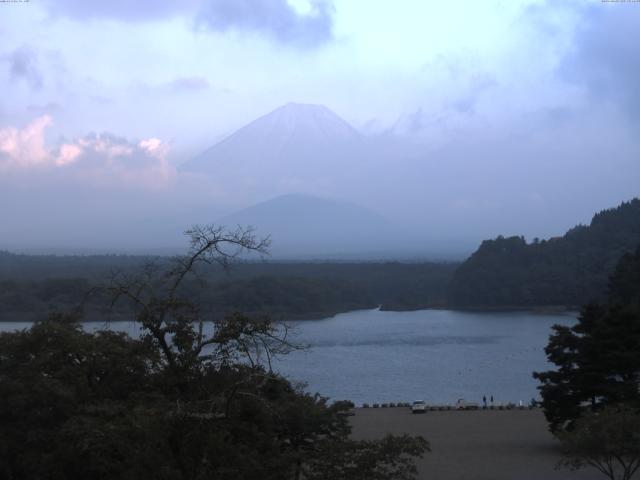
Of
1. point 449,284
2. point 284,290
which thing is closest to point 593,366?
point 284,290

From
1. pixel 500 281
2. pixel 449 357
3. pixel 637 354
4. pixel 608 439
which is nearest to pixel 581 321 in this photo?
pixel 637 354

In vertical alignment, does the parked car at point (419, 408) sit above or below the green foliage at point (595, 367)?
below

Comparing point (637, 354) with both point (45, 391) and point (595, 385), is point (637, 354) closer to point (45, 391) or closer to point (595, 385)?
point (595, 385)

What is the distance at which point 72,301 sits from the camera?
35.8 metres

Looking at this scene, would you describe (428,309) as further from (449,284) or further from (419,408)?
(419,408)

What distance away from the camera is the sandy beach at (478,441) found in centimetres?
942

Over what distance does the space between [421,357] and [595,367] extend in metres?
16.3

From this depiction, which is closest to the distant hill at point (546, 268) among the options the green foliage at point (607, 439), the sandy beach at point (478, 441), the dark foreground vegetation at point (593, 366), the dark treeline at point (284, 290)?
the dark treeline at point (284, 290)

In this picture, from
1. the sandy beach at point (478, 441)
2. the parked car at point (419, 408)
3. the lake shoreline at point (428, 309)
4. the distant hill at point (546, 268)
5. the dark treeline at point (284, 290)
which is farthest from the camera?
the distant hill at point (546, 268)

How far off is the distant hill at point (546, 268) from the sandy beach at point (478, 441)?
2967 cm

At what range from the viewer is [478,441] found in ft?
38.4

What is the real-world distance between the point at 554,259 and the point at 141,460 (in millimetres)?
48417

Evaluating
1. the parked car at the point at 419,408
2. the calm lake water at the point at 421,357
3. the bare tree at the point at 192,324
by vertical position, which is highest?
the bare tree at the point at 192,324

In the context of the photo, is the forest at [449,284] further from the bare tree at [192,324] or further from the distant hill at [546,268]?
the bare tree at [192,324]
